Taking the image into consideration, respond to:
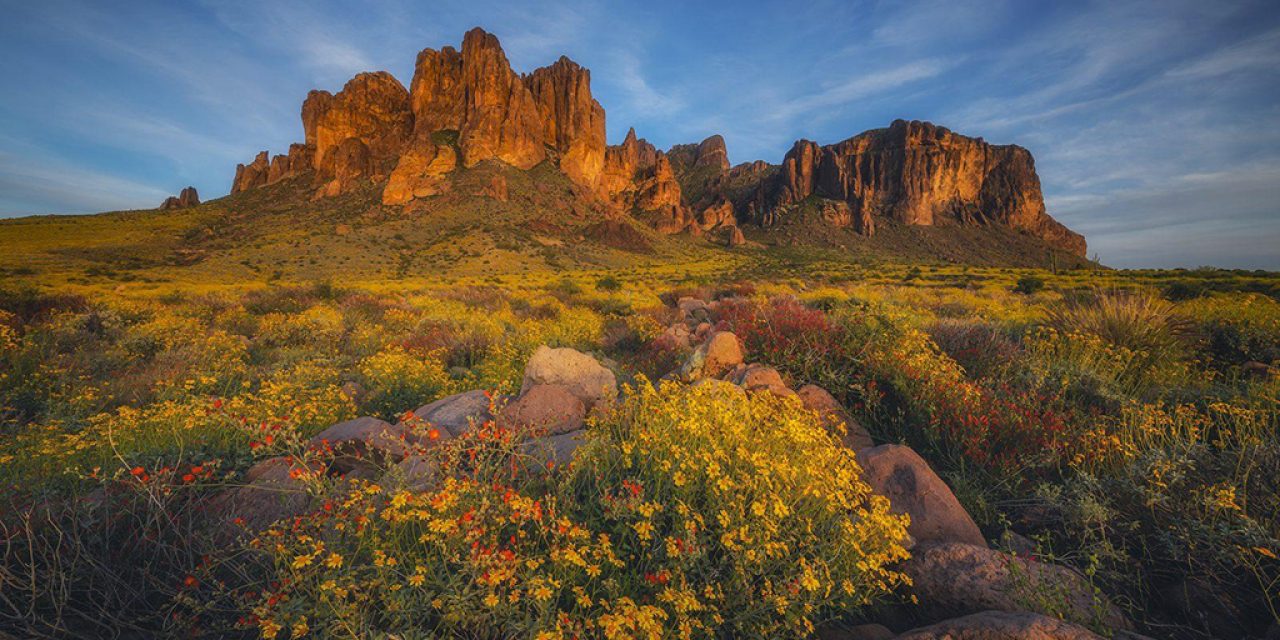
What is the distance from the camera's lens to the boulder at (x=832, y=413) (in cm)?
497

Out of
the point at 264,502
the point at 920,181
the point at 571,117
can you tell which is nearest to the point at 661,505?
the point at 264,502

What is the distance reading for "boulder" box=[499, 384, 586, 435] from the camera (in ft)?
15.6

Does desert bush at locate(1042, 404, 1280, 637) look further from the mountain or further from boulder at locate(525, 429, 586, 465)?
the mountain

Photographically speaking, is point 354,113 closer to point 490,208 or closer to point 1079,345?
point 490,208

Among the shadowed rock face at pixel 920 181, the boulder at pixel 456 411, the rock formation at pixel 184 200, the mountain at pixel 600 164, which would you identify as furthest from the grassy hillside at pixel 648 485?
the rock formation at pixel 184 200

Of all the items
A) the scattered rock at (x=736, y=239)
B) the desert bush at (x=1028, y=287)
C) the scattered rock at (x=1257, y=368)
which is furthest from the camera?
the scattered rock at (x=736, y=239)

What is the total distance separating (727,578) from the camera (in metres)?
2.71

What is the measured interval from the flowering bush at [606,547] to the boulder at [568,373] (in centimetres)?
239

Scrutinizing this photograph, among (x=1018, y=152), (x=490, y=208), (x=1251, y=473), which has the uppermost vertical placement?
(x=1018, y=152)

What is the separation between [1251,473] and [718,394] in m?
3.75

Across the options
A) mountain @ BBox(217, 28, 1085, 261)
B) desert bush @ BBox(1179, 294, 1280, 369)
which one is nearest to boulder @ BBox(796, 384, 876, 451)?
desert bush @ BBox(1179, 294, 1280, 369)

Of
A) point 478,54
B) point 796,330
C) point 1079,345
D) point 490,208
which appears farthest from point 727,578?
point 478,54

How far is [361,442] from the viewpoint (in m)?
4.23

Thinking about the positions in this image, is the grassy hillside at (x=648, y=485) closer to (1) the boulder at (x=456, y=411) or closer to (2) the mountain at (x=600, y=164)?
(1) the boulder at (x=456, y=411)
